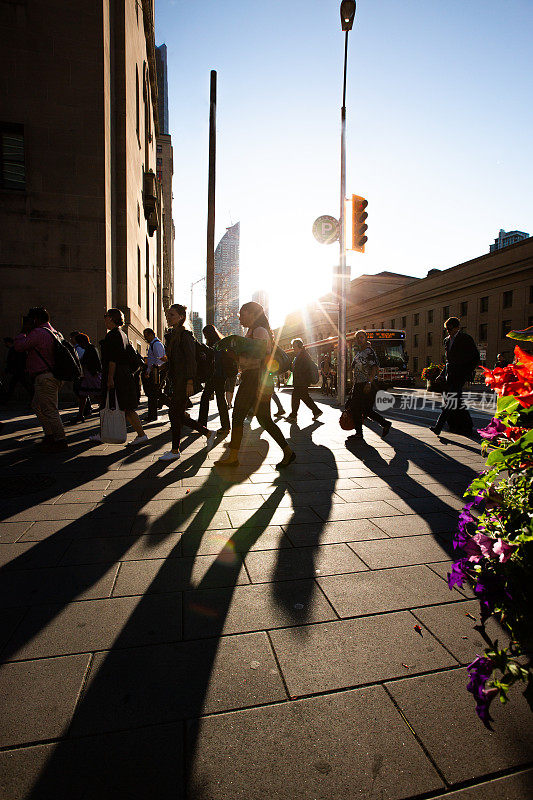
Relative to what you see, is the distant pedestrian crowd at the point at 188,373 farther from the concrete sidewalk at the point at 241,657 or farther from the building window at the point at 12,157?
the building window at the point at 12,157

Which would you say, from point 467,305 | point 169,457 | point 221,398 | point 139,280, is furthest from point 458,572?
point 467,305

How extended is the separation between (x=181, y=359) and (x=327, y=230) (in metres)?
11.0

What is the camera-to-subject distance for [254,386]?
16.2ft

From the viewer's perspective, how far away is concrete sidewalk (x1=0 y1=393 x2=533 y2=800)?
128 cm

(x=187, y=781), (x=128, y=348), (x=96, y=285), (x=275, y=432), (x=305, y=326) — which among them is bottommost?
(x=187, y=781)

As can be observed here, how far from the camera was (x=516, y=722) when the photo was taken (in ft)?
4.79

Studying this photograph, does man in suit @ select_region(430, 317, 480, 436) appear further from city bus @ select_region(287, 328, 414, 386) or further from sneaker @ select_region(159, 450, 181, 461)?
city bus @ select_region(287, 328, 414, 386)

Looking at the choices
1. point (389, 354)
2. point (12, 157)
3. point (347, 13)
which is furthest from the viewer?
point (389, 354)

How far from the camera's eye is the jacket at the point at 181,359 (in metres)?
5.54

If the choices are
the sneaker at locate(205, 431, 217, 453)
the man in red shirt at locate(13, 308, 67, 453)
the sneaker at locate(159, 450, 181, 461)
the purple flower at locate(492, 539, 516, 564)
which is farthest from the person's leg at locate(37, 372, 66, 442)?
the purple flower at locate(492, 539, 516, 564)

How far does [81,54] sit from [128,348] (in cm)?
1084

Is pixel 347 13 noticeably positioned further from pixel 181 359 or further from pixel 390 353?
pixel 390 353

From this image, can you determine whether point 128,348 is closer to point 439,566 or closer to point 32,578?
point 32,578

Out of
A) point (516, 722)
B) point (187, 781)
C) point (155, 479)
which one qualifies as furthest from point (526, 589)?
point (155, 479)
